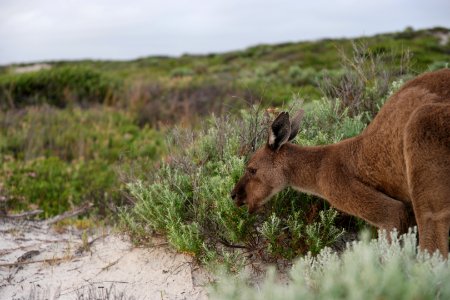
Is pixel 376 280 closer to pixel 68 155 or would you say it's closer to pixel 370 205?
pixel 370 205

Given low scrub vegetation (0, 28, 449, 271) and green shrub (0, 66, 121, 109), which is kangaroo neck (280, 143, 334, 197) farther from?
green shrub (0, 66, 121, 109)

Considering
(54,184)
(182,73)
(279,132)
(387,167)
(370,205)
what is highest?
(279,132)

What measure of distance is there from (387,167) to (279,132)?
3.42 ft

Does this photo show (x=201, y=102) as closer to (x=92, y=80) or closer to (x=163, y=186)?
(x=92, y=80)

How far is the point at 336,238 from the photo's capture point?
5531 millimetres

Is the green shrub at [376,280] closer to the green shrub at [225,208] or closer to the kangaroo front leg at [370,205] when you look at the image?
the kangaroo front leg at [370,205]

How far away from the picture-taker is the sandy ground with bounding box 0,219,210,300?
5957 millimetres

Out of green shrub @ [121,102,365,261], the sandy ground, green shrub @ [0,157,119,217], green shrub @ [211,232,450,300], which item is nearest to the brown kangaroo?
green shrub @ [121,102,365,261]

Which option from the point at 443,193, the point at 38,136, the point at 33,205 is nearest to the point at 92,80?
the point at 38,136

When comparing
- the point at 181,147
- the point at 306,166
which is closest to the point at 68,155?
the point at 181,147

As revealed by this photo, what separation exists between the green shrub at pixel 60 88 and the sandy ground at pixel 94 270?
12180mm

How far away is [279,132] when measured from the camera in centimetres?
539

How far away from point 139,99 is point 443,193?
49.8 feet

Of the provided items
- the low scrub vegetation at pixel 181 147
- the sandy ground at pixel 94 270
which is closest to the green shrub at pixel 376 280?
the low scrub vegetation at pixel 181 147
